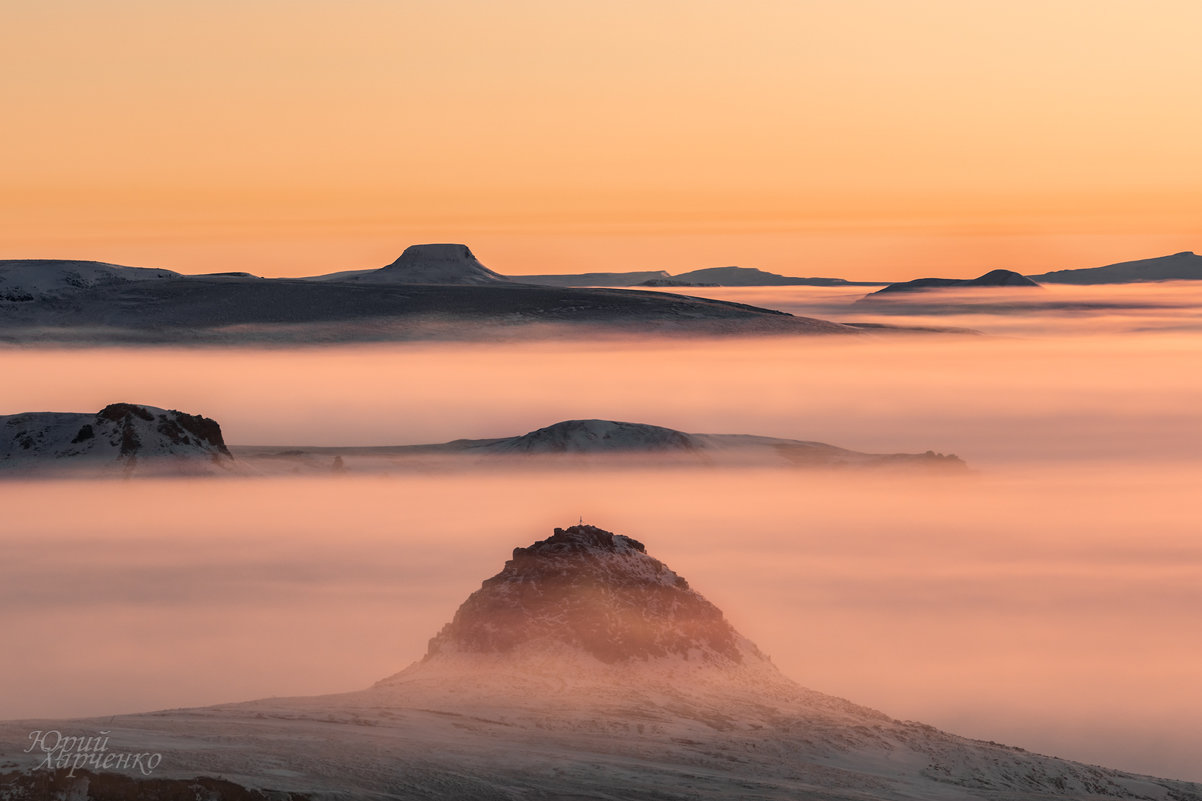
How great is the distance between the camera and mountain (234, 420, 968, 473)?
12988 centimetres

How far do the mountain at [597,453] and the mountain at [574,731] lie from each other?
232 ft

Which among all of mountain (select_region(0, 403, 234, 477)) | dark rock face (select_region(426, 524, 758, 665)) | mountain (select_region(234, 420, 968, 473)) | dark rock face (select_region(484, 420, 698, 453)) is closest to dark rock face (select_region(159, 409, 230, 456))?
mountain (select_region(0, 403, 234, 477))

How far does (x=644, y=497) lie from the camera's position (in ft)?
383

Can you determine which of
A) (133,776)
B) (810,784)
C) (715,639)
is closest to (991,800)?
(810,784)

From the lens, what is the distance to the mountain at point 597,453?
426 feet

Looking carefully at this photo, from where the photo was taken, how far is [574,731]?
44125mm

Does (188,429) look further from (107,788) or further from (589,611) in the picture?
(107,788)

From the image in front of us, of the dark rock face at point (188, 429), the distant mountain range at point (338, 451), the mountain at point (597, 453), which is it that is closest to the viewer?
the distant mountain range at point (338, 451)

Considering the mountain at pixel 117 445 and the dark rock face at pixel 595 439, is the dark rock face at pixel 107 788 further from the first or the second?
the dark rock face at pixel 595 439

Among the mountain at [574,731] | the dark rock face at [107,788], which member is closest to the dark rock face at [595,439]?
the mountain at [574,731]

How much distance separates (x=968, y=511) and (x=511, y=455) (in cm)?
3161

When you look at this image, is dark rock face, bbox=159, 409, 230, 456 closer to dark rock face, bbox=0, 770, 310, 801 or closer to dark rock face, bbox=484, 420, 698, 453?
dark rock face, bbox=484, 420, 698, 453

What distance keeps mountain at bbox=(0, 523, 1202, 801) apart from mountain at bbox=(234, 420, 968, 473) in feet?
232

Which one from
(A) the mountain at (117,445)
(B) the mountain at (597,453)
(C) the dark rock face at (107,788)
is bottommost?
(B) the mountain at (597,453)
